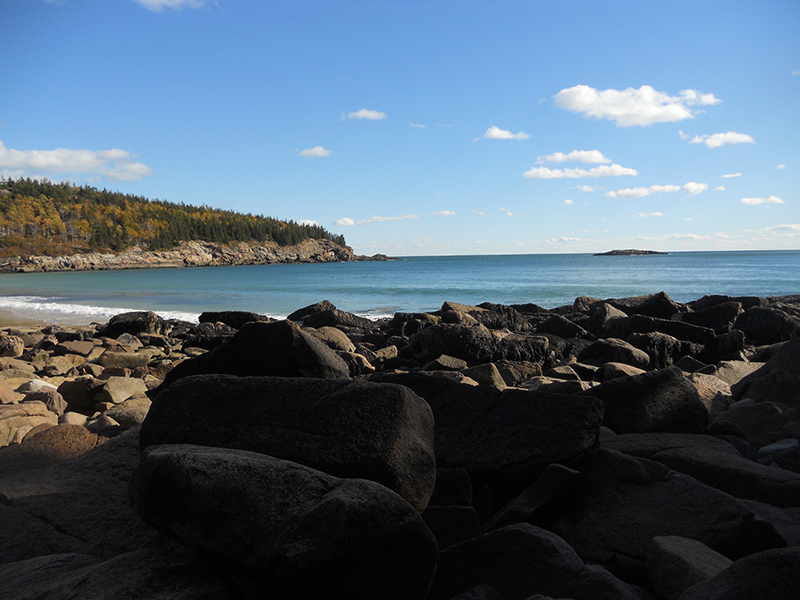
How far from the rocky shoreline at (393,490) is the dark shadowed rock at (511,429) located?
0.04 feet

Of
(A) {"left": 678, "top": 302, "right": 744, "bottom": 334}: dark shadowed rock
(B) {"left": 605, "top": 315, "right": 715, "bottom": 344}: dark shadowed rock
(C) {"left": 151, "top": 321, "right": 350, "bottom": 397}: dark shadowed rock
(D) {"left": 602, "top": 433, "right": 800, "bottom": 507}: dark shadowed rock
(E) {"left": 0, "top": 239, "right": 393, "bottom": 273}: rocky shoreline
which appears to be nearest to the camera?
(D) {"left": 602, "top": 433, "right": 800, "bottom": 507}: dark shadowed rock

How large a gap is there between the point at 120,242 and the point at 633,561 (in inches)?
4826

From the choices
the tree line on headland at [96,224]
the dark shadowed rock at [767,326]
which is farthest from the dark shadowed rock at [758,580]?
the tree line on headland at [96,224]

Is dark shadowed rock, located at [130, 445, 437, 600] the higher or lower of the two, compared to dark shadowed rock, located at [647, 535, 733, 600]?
Answer: higher

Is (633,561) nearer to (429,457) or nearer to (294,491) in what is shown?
(429,457)

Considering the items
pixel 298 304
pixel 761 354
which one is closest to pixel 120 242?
pixel 298 304

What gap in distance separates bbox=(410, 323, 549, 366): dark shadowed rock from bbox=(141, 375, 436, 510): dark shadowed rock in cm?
602

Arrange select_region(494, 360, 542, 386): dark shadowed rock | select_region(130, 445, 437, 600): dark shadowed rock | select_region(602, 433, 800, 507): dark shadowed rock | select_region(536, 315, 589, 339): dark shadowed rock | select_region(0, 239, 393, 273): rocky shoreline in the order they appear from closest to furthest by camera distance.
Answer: select_region(130, 445, 437, 600): dark shadowed rock → select_region(602, 433, 800, 507): dark shadowed rock → select_region(494, 360, 542, 386): dark shadowed rock → select_region(536, 315, 589, 339): dark shadowed rock → select_region(0, 239, 393, 273): rocky shoreline

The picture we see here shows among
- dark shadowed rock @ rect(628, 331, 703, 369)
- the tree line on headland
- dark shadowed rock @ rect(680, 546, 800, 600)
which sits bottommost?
dark shadowed rock @ rect(628, 331, 703, 369)

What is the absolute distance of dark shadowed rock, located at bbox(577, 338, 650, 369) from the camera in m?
8.05

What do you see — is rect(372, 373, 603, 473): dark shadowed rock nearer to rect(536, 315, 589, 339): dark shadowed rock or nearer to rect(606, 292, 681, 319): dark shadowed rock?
rect(536, 315, 589, 339): dark shadowed rock

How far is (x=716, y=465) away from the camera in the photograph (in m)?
3.20

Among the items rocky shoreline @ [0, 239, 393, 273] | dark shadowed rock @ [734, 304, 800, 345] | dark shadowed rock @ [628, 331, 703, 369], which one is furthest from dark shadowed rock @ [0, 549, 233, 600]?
rocky shoreline @ [0, 239, 393, 273]

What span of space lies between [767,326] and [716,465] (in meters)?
10.1
